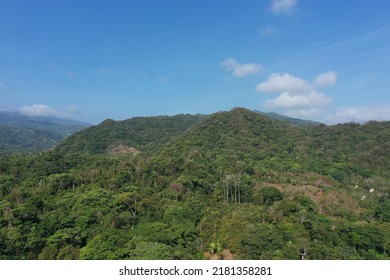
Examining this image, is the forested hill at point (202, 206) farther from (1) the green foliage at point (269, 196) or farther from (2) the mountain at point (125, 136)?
(2) the mountain at point (125, 136)

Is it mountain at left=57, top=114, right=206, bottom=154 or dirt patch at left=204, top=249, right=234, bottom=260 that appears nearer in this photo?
dirt patch at left=204, top=249, right=234, bottom=260

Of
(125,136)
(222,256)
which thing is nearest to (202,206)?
(222,256)

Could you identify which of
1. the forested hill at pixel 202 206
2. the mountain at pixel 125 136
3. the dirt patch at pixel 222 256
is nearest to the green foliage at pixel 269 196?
the forested hill at pixel 202 206

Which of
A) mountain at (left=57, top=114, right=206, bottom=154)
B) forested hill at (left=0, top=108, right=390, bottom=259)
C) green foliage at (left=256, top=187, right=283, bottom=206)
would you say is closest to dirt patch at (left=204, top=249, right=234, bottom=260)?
forested hill at (left=0, top=108, right=390, bottom=259)

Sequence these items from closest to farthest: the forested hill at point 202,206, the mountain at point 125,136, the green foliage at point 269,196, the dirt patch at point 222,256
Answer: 1. the forested hill at point 202,206
2. the dirt patch at point 222,256
3. the green foliage at point 269,196
4. the mountain at point 125,136

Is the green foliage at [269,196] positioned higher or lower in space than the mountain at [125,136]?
lower

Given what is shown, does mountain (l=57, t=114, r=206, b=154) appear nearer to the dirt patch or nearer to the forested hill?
the forested hill

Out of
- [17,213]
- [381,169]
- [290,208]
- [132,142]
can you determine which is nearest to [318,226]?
[290,208]

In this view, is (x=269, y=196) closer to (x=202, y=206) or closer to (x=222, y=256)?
(x=202, y=206)
